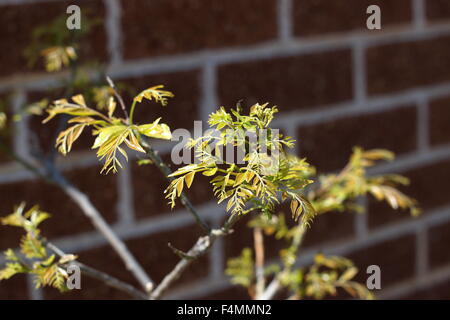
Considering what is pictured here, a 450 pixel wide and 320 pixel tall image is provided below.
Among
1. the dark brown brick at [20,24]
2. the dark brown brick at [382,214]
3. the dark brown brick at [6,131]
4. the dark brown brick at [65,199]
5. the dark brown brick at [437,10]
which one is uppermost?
the dark brown brick at [437,10]

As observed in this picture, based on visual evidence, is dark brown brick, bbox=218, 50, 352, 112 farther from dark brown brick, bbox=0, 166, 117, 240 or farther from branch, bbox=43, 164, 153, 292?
branch, bbox=43, 164, 153, 292

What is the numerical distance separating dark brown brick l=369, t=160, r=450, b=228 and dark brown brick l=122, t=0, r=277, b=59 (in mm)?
379

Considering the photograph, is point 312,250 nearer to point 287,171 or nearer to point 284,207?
point 284,207

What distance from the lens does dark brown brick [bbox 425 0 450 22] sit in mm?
1233

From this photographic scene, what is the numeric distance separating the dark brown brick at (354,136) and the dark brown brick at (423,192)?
0.06m

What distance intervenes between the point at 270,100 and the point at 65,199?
1.13 ft

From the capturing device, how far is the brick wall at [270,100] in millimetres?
858

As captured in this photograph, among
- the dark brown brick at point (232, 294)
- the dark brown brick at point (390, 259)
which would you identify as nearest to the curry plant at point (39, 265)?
the dark brown brick at point (232, 294)

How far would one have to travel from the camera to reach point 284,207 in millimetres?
1057

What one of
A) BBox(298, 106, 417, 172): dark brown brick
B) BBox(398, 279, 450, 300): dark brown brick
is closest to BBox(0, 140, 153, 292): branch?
BBox(298, 106, 417, 172): dark brown brick

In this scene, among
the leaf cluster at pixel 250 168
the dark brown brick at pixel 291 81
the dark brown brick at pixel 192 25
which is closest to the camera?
the leaf cluster at pixel 250 168

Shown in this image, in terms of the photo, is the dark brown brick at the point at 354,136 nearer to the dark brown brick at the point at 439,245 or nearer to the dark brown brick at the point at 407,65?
the dark brown brick at the point at 407,65
